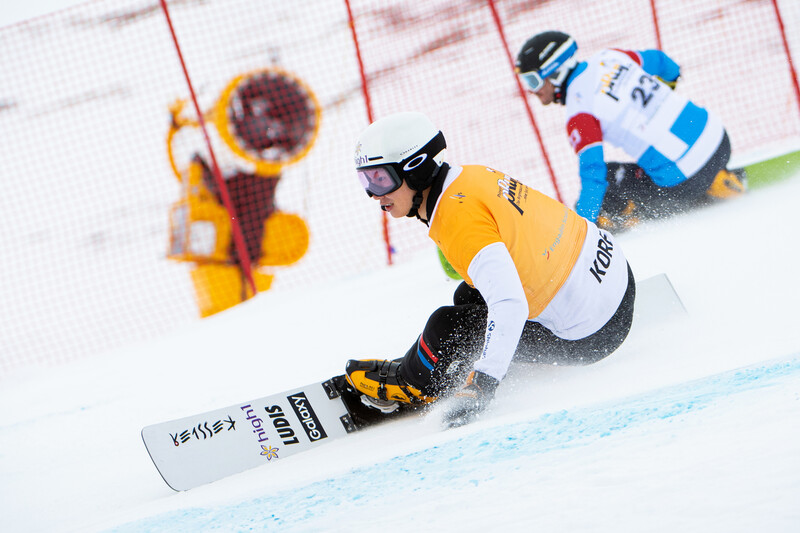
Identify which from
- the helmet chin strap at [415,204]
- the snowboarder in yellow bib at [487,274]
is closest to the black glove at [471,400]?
the snowboarder in yellow bib at [487,274]

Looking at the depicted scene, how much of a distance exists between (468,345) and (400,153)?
735 millimetres

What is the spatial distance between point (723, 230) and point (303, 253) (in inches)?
158

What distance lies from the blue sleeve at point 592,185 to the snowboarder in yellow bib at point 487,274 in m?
1.55

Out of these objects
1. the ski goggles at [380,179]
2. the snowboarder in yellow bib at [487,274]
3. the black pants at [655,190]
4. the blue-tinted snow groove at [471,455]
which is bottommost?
the black pants at [655,190]

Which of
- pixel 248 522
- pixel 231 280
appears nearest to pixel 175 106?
pixel 231 280

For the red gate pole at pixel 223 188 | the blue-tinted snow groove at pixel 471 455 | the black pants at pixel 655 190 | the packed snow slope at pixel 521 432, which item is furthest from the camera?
the red gate pole at pixel 223 188

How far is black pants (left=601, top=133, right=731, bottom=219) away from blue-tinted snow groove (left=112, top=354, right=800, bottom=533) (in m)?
2.86

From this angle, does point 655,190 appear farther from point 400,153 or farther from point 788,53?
point 788,53

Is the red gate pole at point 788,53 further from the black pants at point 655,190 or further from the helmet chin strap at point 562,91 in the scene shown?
the helmet chin strap at point 562,91

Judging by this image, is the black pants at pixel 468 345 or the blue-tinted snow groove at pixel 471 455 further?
the black pants at pixel 468 345

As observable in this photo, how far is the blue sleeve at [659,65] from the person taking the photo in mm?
4867

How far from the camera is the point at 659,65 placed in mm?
4891

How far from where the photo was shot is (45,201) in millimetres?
6809

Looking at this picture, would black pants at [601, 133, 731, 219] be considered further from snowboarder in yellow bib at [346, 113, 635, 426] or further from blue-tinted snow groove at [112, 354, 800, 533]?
blue-tinted snow groove at [112, 354, 800, 533]
